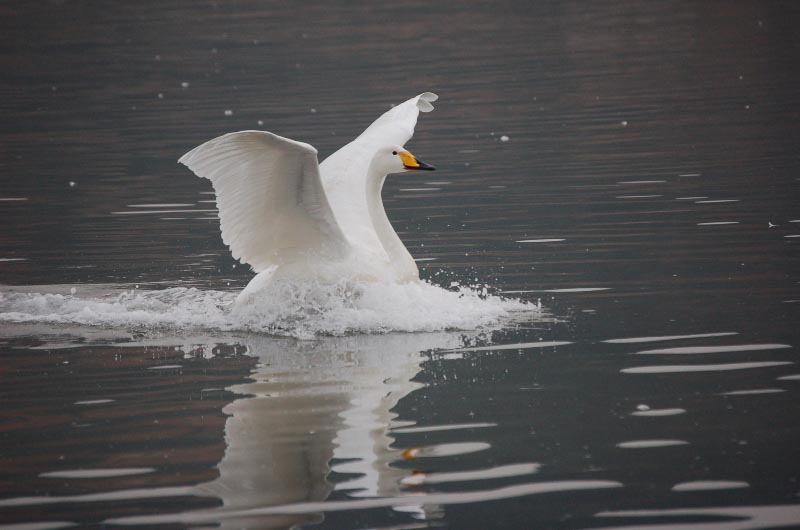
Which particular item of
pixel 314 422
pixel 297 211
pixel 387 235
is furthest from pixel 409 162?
pixel 314 422

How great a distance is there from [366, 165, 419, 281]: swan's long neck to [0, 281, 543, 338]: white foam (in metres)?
0.16

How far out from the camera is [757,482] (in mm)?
6328

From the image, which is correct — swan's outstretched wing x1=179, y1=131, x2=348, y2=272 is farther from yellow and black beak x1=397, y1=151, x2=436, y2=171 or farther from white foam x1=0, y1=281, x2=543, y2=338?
yellow and black beak x1=397, y1=151, x2=436, y2=171

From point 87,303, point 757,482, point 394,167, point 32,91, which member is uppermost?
point 32,91

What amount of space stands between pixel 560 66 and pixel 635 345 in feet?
76.1

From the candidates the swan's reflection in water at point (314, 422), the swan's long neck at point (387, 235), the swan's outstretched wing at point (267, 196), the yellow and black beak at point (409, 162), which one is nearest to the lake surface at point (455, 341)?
the swan's reflection in water at point (314, 422)

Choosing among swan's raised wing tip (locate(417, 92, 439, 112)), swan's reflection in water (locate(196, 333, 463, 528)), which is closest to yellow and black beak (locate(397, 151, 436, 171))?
swan's reflection in water (locate(196, 333, 463, 528))

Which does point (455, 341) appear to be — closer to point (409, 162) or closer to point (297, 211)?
point (297, 211)

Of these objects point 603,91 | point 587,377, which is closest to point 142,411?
point 587,377

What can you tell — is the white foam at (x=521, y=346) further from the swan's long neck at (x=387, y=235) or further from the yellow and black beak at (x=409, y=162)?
the yellow and black beak at (x=409, y=162)

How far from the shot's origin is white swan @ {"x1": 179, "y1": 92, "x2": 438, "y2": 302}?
9648 mm

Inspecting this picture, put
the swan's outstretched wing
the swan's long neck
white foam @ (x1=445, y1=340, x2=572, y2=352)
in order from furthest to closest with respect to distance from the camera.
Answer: the swan's long neck → the swan's outstretched wing → white foam @ (x1=445, y1=340, x2=572, y2=352)

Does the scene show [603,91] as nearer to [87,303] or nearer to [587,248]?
[587,248]

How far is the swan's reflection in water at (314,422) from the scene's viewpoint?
255 inches
